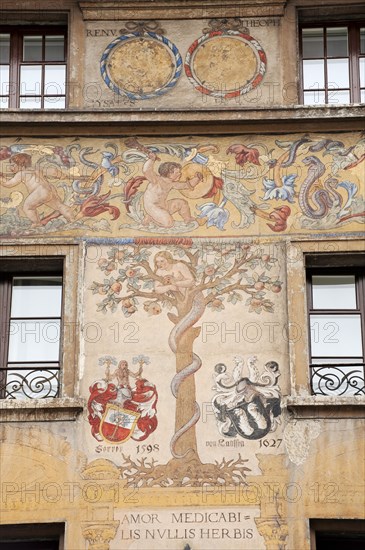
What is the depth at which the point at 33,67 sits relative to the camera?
17938 mm

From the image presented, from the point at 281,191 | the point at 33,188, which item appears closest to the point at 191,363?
the point at 281,191

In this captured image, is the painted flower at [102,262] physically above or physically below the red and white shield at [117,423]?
above

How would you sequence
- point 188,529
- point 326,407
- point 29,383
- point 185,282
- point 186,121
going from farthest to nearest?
point 186,121 → point 185,282 → point 29,383 → point 326,407 → point 188,529

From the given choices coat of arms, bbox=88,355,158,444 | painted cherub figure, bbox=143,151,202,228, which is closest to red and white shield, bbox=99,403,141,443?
coat of arms, bbox=88,355,158,444

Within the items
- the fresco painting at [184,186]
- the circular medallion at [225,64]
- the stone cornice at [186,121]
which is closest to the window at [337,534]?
the fresco painting at [184,186]

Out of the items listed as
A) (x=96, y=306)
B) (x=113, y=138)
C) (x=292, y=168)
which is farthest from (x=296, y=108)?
(x=96, y=306)

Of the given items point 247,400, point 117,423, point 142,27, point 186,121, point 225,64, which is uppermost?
point 142,27

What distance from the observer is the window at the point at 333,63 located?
17.7m

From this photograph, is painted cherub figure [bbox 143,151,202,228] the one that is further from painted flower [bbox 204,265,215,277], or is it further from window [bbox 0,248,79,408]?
window [bbox 0,248,79,408]

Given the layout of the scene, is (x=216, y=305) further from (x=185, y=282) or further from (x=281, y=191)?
(x=281, y=191)

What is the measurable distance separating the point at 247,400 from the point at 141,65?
4027 mm

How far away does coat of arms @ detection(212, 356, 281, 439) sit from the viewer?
52.3ft

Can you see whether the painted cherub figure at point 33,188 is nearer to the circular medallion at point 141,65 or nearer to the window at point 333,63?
the circular medallion at point 141,65

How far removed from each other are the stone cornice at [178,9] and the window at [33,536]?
571 centimetres
